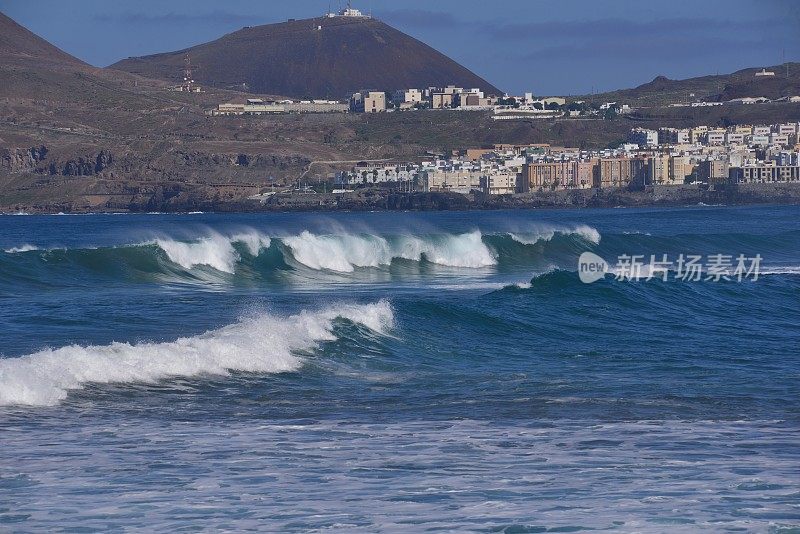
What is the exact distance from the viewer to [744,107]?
167 m

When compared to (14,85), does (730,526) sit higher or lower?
lower

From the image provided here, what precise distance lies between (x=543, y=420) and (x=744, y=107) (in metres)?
162

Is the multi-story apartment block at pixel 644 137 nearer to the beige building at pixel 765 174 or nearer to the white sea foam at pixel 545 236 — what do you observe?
the beige building at pixel 765 174

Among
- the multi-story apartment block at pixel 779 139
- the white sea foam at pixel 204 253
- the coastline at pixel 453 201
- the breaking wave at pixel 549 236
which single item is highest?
the multi-story apartment block at pixel 779 139

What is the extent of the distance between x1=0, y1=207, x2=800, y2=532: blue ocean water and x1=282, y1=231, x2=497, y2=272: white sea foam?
1181 centimetres

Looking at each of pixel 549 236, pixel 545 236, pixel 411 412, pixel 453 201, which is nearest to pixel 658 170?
pixel 453 201

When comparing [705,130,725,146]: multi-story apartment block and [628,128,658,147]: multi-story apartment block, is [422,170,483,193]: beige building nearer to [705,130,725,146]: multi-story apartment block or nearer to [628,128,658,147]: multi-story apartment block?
[628,128,658,147]: multi-story apartment block

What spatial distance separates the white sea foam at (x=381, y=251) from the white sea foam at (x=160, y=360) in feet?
61.8

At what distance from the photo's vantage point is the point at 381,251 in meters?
37.6

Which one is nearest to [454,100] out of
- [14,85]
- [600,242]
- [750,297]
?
[14,85]

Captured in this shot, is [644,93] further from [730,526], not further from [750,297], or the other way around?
[730,526]

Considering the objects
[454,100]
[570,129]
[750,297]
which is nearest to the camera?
[750,297]

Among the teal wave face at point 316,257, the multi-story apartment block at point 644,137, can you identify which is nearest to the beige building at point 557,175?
the multi-story apartment block at point 644,137

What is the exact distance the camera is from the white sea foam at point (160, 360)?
39.0 feet
